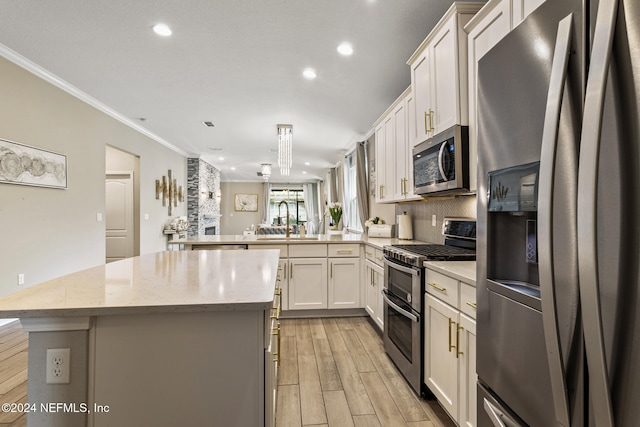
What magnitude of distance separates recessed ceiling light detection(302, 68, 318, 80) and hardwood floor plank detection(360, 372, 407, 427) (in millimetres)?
2917

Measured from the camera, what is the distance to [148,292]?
1.16m

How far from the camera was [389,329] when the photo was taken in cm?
252

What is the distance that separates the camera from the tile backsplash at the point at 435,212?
7.96 ft

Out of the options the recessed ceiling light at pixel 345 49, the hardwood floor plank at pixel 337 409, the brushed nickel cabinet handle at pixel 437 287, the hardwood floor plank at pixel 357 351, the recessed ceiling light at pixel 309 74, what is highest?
the recessed ceiling light at pixel 345 49

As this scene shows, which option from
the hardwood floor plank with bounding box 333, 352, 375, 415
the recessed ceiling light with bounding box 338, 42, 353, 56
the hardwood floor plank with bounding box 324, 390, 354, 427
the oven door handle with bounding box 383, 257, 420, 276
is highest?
the recessed ceiling light with bounding box 338, 42, 353, 56

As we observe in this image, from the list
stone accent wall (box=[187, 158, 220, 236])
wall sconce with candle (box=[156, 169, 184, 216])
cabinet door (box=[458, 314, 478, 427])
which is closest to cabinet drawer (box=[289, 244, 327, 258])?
cabinet door (box=[458, 314, 478, 427])

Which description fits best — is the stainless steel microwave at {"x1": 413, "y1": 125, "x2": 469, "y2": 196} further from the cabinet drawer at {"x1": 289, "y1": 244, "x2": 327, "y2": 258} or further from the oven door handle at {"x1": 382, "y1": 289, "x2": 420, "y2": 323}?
the cabinet drawer at {"x1": 289, "y1": 244, "x2": 327, "y2": 258}

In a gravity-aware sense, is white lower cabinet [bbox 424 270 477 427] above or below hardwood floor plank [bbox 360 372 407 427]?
above

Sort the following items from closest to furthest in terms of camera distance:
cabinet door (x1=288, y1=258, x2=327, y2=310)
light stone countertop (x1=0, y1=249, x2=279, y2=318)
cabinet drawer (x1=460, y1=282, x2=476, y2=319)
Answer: light stone countertop (x1=0, y1=249, x2=279, y2=318)
cabinet drawer (x1=460, y1=282, x2=476, y2=319)
cabinet door (x1=288, y1=258, x2=327, y2=310)

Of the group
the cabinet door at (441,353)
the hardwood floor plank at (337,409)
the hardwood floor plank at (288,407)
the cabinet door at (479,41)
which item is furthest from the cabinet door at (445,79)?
the hardwood floor plank at (288,407)

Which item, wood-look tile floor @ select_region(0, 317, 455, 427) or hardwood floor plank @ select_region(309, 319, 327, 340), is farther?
hardwood floor plank @ select_region(309, 319, 327, 340)

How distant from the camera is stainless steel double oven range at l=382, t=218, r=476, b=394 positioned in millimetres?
1956

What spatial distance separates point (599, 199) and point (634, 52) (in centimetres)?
27

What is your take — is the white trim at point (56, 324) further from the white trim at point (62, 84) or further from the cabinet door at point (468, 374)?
the white trim at point (62, 84)
